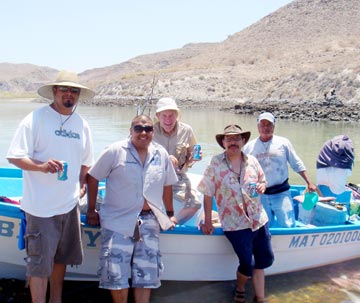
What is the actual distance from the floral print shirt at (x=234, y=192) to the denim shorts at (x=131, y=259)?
2.35 feet

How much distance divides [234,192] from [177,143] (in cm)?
86

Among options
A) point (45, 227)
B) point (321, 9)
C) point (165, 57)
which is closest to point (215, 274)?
point (45, 227)

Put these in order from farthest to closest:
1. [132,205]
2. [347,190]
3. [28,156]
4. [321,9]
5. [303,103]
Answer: [321,9] < [303,103] < [347,190] < [132,205] < [28,156]

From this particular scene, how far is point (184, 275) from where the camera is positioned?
551 cm

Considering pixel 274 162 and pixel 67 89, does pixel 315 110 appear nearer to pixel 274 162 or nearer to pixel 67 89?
pixel 274 162

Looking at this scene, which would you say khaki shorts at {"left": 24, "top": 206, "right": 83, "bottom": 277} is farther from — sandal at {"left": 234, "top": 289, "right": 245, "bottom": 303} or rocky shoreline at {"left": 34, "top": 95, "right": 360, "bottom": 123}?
rocky shoreline at {"left": 34, "top": 95, "right": 360, "bottom": 123}

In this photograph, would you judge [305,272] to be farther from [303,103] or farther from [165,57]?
[165,57]

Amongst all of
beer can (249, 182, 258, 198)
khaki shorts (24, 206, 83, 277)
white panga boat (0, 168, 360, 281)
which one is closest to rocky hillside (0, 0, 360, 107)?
white panga boat (0, 168, 360, 281)

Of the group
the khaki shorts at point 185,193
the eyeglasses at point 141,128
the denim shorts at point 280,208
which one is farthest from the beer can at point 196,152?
the denim shorts at point 280,208

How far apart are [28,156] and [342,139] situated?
444cm

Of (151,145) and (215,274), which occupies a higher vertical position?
(151,145)

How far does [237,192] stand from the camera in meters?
4.61

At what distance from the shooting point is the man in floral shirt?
4.62 m

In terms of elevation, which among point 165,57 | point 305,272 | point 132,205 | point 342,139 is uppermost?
point 165,57
